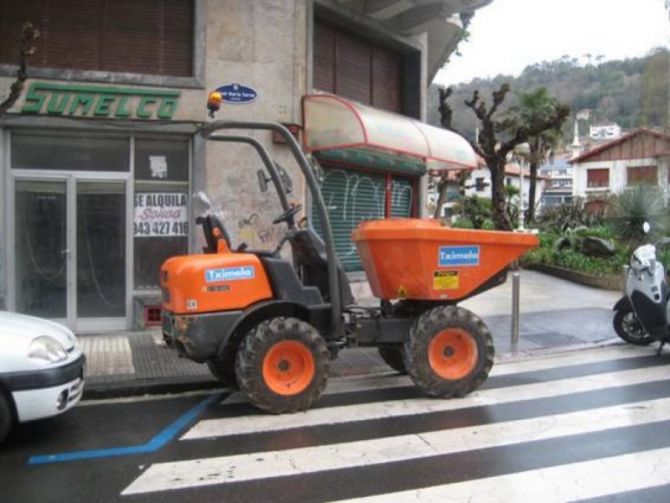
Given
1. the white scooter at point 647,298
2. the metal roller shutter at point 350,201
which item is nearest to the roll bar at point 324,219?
the white scooter at point 647,298

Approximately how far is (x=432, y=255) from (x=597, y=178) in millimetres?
57611

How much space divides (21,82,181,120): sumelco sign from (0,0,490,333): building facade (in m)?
0.01

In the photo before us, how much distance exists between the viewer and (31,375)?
5426 mm

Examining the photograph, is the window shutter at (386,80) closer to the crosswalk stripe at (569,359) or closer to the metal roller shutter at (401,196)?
the metal roller shutter at (401,196)

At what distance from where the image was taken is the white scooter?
30.3 ft

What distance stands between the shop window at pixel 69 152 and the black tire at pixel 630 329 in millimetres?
7488

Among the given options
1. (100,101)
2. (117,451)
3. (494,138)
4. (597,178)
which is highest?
(597,178)

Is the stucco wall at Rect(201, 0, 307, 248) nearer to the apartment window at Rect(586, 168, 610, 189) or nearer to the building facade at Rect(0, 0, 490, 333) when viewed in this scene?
the building facade at Rect(0, 0, 490, 333)

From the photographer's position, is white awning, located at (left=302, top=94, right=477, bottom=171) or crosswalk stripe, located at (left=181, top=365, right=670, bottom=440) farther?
white awning, located at (left=302, top=94, right=477, bottom=171)

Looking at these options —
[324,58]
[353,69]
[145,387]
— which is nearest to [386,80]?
[353,69]

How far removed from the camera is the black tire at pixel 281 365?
6277 mm

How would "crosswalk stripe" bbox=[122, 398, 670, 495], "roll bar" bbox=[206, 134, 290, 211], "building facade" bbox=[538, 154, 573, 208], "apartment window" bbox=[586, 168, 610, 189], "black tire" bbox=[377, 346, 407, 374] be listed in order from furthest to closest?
"building facade" bbox=[538, 154, 573, 208], "apartment window" bbox=[586, 168, 610, 189], "black tire" bbox=[377, 346, 407, 374], "roll bar" bbox=[206, 134, 290, 211], "crosswalk stripe" bbox=[122, 398, 670, 495]

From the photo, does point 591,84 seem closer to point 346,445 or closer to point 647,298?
point 647,298

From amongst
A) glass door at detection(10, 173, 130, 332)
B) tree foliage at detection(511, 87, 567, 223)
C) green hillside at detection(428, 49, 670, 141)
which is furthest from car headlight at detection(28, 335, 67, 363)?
green hillside at detection(428, 49, 670, 141)
